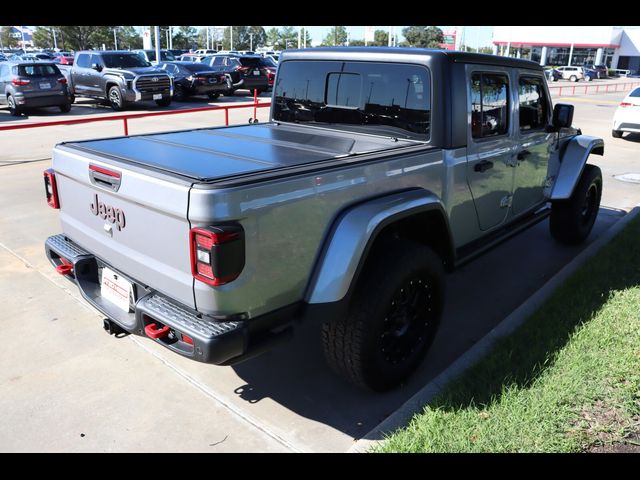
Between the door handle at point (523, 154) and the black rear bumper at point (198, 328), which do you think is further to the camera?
the door handle at point (523, 154)

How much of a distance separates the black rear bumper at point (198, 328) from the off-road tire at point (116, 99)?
16.0 meters

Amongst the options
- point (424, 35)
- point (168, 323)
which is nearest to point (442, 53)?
point (168, 323)

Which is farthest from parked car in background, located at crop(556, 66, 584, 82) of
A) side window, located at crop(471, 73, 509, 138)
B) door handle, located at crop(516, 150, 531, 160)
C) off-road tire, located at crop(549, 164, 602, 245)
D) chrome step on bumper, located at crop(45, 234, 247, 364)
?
chrome step on bumper, located at crop(45, 234, 247, 364)

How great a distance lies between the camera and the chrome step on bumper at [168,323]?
96.6 inches

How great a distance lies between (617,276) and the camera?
468 cm

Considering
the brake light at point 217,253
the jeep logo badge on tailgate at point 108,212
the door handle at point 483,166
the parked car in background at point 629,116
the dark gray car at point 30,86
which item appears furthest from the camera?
the dark gray car at point 30,86

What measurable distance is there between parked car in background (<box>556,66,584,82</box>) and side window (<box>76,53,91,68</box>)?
1895 inches

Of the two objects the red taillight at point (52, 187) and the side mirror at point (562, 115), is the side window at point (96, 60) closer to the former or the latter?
the red taillight at point (52, 187)

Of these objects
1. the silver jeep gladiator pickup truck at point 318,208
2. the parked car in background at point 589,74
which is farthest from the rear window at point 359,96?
the parked car in background at point 589,74

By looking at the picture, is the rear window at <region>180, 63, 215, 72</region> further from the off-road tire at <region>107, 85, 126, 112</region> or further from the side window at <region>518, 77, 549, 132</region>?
the side window at <region>518, 77, 549, 132</region>

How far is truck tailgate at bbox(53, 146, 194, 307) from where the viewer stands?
8.31ft

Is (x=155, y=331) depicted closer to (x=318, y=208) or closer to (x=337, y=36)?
(x=318, y=208)

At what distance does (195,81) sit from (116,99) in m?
4.13

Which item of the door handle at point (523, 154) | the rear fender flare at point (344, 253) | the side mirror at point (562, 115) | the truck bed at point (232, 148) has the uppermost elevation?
the side mirror at point (562, 115)
